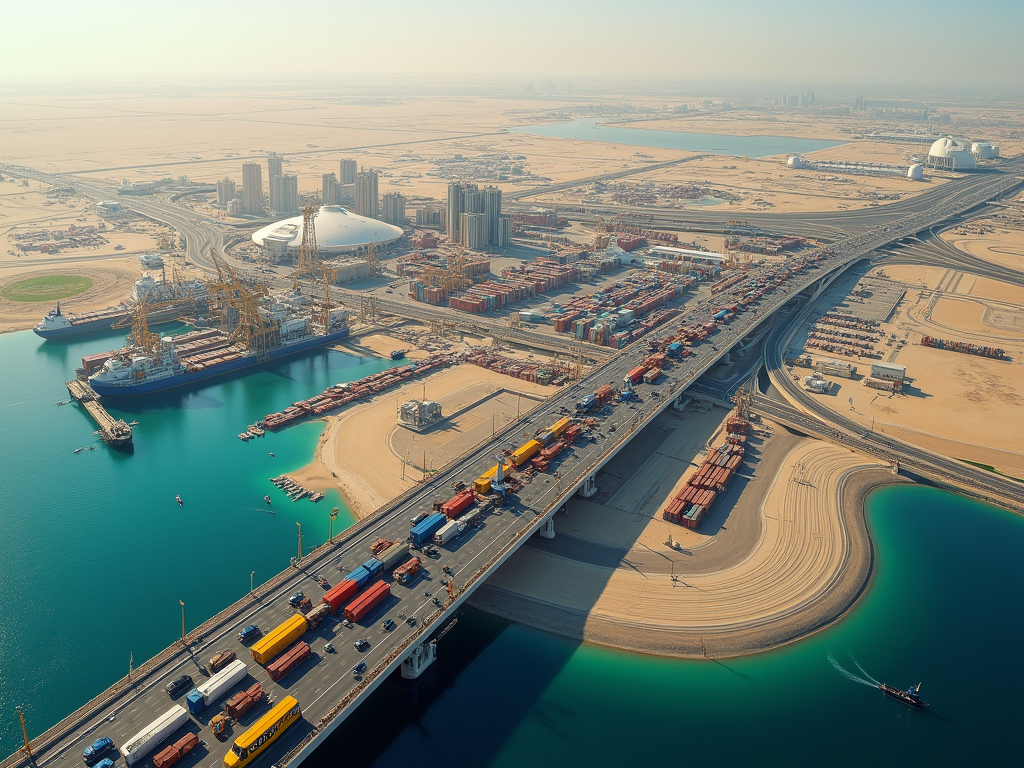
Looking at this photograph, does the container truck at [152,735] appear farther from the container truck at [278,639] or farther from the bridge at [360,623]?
the container truck at [278,639]

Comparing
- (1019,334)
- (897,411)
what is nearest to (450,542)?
(897,411)

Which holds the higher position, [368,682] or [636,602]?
[368,682]

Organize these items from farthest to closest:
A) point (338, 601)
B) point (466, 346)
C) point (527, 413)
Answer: point (466, 346) → point (527, 413) → point (338, 601)

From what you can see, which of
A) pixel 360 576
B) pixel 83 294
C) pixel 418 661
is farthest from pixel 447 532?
pixel 83 294

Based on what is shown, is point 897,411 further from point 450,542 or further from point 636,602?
point 450,542

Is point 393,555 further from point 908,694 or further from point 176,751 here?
point 908,694

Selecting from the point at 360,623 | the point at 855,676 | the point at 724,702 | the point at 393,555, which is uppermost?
the point at 393,555
